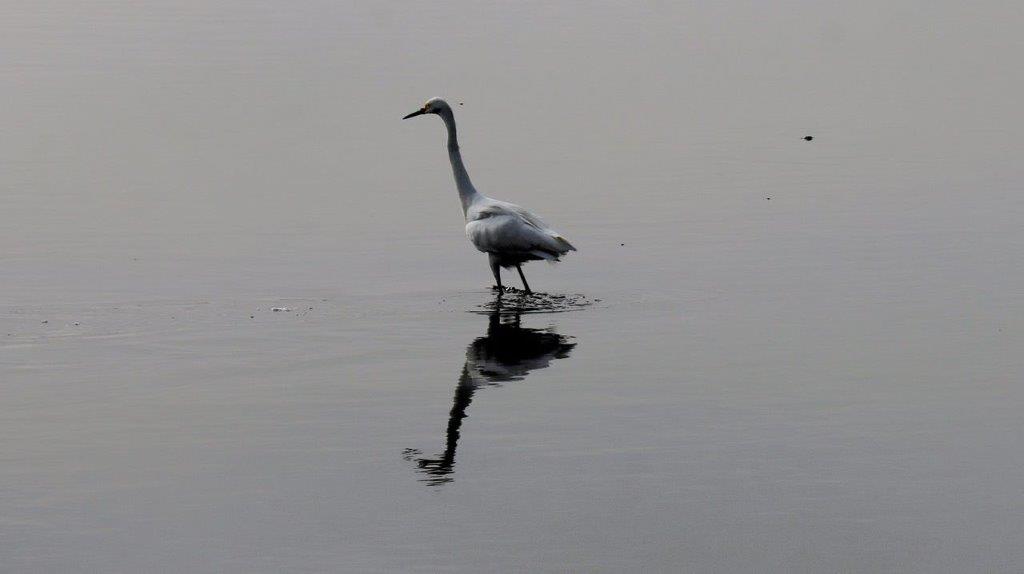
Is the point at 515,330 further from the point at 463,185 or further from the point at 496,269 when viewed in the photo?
the point at 463,185

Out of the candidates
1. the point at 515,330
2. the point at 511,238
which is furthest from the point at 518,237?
the point at 515,330

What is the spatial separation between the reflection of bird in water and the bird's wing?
4.20 ft

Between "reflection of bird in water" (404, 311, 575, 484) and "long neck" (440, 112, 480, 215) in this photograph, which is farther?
"long neck" (440, 112, 480, 215)

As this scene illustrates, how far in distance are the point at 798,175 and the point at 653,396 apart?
512 inches

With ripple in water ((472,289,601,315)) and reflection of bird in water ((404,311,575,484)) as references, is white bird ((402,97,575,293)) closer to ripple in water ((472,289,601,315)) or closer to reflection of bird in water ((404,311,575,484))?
ripple in water ((472,289,601,315))

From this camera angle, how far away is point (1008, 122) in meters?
31.1

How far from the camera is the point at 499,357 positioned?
1516cm

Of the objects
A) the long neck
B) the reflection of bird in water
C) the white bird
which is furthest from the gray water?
the long neck

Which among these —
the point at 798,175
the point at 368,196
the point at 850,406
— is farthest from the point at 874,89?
the point at 850,406

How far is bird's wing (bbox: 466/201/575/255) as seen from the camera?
60.6 feet

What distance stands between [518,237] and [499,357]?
354 centimetres

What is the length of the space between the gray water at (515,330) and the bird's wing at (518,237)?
1.70 feet

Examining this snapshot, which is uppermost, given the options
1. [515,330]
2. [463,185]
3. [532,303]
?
[463,185]

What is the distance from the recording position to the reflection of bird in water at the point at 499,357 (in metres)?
12.8
